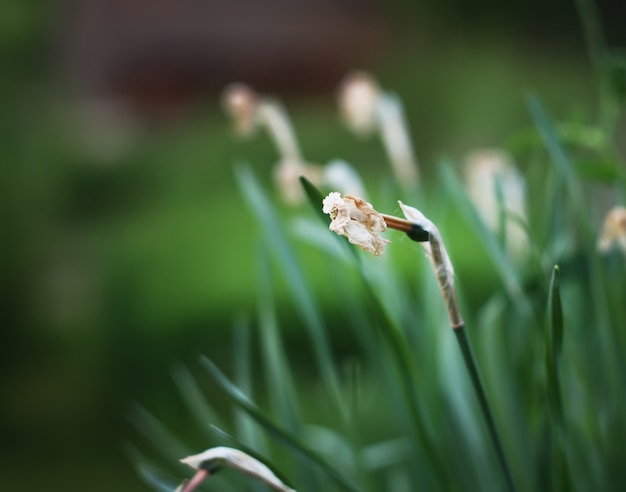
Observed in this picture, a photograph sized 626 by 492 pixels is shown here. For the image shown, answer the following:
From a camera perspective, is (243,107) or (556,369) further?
(243,107)

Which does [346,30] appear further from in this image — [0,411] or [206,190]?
[0,411]

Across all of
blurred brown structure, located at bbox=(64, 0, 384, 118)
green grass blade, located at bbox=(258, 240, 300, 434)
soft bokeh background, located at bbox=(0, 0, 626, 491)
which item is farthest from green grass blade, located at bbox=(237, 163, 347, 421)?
blurred brown structure, located at bbox=(64, 0, 384, 118)

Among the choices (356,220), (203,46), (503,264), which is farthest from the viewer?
(203,46)

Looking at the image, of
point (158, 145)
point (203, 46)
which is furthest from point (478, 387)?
point (203, 46)

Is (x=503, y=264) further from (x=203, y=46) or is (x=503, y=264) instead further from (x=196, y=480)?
(x=203, y=46)

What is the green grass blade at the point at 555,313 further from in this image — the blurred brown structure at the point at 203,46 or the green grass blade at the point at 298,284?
the blurred brown structure at the point at 203,46

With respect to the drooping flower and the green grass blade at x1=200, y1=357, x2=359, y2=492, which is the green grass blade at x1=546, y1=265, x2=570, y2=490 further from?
the drooping flower

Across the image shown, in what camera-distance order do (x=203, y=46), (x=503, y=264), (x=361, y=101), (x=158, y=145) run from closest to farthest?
(x=503, y=264) < (x=361, y=101) < (x=158, y=145) < (x=203, y=46)
